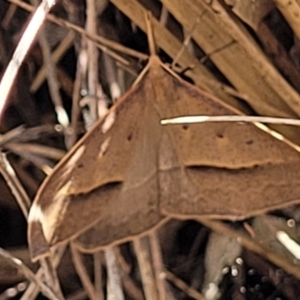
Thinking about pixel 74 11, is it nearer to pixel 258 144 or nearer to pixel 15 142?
pixel 15 142

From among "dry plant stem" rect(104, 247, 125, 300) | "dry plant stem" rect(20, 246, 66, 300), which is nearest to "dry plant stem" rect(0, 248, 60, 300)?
"dry plant stem" rect(20, 246, 66, 300)

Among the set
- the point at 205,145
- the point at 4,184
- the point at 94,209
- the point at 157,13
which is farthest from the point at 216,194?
the point at 4,184

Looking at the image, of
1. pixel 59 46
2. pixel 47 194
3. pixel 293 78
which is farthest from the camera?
pixel 59 46

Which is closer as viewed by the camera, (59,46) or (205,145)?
(205,145)

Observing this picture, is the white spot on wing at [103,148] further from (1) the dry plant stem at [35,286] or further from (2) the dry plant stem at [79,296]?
(2) the dry plant stem at [79,296]

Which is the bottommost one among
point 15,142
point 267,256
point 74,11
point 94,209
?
point 267,256

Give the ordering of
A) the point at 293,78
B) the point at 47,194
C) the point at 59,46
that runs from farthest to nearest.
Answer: the point at 59,46 < the point at 293,78 < the point at 47,194

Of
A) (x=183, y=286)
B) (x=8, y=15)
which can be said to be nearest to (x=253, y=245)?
(x=183, y=286)

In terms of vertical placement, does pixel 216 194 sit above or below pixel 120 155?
below
